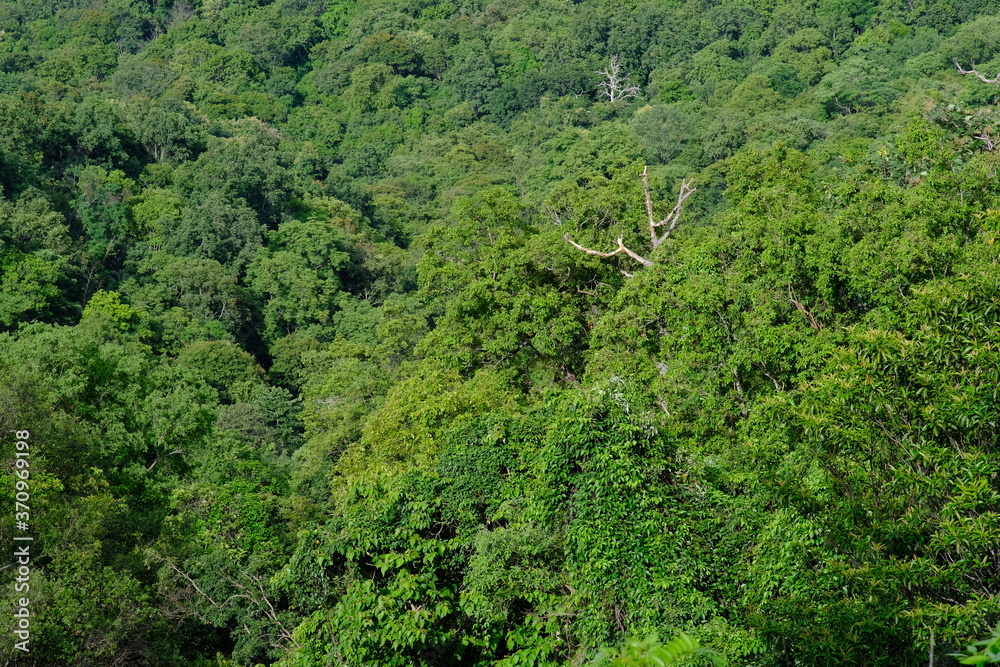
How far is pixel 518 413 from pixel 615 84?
7208 cm

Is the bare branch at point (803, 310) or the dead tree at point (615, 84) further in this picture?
the dead tree at point (615, 84)

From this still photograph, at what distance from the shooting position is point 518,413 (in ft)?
44.5

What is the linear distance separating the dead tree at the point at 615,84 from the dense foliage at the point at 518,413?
34.6 metres

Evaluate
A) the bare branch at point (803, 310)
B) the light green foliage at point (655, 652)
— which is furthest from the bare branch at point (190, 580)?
the light green foliage at point (655, 652)

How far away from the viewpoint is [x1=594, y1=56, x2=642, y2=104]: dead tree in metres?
80.4

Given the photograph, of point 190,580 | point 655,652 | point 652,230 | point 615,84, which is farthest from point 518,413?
point 615,84

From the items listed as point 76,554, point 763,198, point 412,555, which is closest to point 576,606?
point 412,555

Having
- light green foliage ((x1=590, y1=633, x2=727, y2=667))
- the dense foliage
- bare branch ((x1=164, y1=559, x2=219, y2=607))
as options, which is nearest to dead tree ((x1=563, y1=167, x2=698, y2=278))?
the dense foliage

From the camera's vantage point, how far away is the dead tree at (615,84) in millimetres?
80438

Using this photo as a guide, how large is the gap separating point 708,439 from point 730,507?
374 centimetres

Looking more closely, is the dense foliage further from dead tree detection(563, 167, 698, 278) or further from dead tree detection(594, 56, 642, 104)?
dead tree detection(594, 56, 642, 104)

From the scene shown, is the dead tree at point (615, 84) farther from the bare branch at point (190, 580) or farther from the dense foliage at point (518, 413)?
the bare branch at point (190, 580)

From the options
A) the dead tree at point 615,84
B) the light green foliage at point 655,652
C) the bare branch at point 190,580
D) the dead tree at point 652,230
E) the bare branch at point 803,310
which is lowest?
the dead tree at point 615,84

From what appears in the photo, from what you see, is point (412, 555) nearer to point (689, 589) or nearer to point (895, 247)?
point (689, 589)
